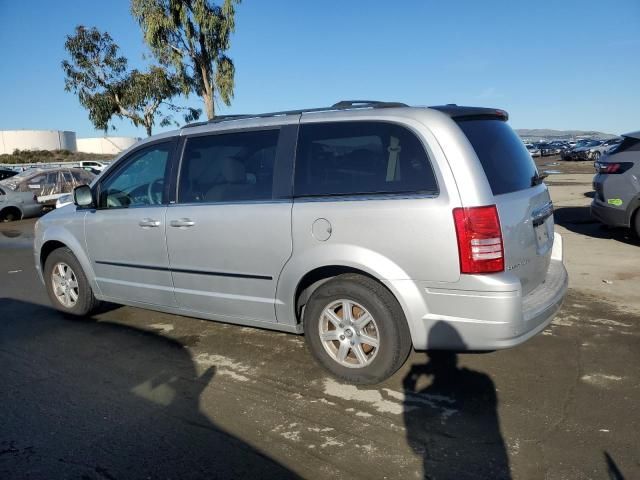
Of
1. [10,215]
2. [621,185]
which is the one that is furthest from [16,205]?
[621,185]

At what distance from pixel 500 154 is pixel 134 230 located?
3089 mm

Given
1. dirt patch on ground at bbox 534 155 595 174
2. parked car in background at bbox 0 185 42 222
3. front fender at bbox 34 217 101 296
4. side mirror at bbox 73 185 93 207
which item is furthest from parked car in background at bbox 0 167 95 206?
dirt patch on ground at bbox 534 155 595 174

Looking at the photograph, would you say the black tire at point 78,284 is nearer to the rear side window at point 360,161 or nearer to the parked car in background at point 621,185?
the rear side window at point 360,161

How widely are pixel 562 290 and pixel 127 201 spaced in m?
3.76

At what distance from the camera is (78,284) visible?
5.35 metres

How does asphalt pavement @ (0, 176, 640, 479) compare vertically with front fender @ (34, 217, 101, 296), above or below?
below

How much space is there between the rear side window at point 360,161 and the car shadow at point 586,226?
6559mm

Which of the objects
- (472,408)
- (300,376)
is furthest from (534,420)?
(300,376)

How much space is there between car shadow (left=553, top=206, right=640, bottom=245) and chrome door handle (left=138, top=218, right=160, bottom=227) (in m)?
7.37

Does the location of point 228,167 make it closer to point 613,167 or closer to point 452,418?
point 452,418

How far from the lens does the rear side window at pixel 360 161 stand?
3.41m

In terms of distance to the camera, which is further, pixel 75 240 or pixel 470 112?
pixel 75 240

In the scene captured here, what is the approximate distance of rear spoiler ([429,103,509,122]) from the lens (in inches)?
139

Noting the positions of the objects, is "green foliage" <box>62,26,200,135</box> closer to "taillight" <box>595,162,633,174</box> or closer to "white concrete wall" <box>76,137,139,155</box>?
"taillight" <box>595,162,633,174</box>
